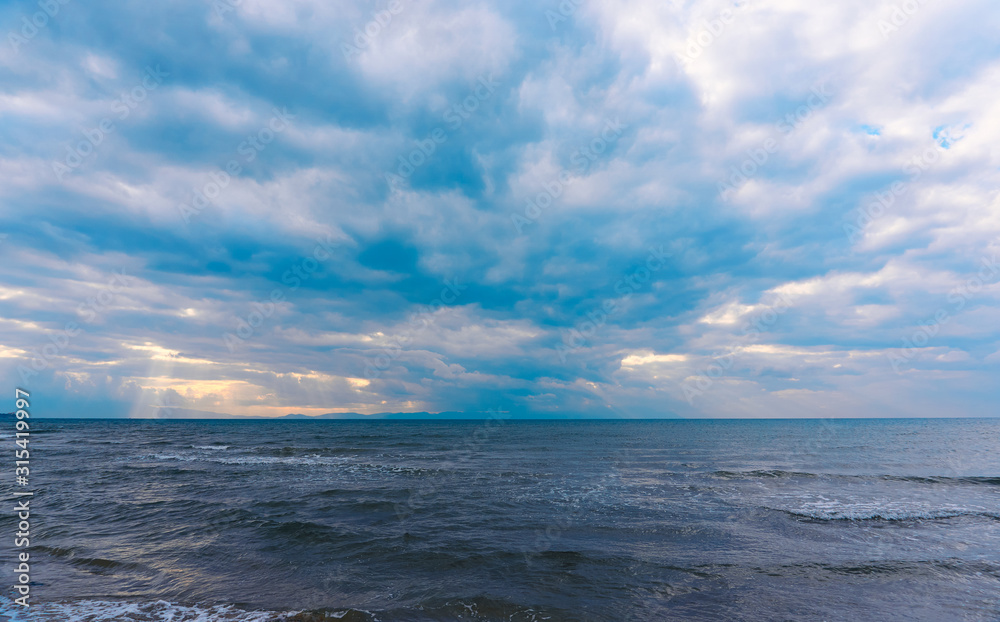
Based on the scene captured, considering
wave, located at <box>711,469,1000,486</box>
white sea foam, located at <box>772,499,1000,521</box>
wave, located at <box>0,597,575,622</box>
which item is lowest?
wave, located at <box>711,469,1000,486</box>

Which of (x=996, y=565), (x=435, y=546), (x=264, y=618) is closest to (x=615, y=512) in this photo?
(x=435, y=546)

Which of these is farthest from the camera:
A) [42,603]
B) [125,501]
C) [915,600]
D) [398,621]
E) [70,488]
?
[70,488]

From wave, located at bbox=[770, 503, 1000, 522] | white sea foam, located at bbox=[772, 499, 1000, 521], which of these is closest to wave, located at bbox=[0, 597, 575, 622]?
wave, located at bbox=[770, 503, 1000, 522]

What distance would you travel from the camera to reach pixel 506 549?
53.2 ft

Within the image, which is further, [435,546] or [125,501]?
[125,501]

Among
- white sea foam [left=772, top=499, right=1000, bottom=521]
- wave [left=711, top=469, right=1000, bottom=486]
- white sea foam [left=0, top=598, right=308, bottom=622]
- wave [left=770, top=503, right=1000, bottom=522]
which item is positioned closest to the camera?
white sea foam [left=0, top=598, right=308, bottom=622]

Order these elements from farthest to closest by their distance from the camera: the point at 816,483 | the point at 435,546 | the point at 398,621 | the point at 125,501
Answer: the point at 816,483
the point at 125,501
the point at 435,546
the point at 398,621

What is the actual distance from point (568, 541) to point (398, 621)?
8.42 metres

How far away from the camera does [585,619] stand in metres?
11.0

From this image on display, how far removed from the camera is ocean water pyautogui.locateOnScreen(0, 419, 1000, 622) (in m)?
11.6

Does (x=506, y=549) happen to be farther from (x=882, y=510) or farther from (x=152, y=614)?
(x=882, y=510)

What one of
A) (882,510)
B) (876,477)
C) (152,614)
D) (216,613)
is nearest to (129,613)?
(152,614)

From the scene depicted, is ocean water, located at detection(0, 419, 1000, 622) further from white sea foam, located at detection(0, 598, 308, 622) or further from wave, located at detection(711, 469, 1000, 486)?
wave, located at detection(711, 469, 1000, 486)

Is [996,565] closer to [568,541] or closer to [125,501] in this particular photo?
[568,541]
